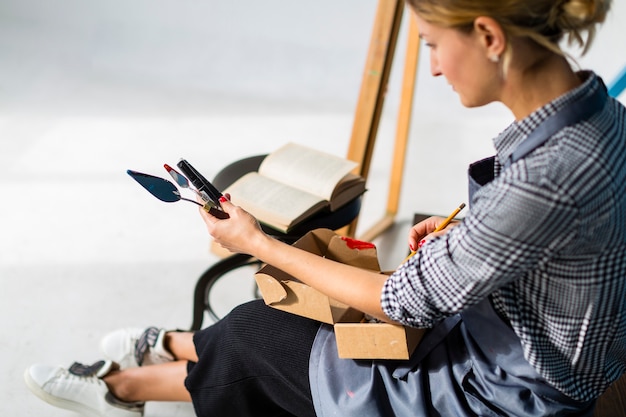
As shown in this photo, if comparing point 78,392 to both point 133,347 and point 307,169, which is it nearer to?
point 133,347

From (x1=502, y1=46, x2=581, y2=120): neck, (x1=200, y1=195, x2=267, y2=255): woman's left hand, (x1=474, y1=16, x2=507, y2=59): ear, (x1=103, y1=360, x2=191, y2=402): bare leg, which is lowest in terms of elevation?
(x1=103, y1=360, x2=191, y2=402): bare leg

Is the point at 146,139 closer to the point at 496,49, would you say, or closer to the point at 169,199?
the point at 169,199

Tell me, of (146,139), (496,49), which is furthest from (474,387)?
(146,139)

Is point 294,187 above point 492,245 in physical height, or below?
below

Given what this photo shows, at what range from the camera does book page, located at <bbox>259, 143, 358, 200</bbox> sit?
1.96 meters

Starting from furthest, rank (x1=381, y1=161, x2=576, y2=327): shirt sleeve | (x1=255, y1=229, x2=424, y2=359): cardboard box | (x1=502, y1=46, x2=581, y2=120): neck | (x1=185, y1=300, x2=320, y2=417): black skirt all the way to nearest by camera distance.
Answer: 1. (x1=185, y1=300, x2=320, y2=417): black skirt
2. (x1=255, y1=229, x2=424, y2=359): cardboard box
3. (x1=502, y1=46, x2=581, y2=120): neck
4. (x1=381, y1=161, x2=576, y2=327): shirt sleeve

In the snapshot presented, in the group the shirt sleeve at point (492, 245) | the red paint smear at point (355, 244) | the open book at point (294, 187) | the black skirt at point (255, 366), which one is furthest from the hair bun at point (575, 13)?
the open book at point (294, 187)

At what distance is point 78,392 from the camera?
1921mm

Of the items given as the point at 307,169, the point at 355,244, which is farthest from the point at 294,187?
the point at 355,244

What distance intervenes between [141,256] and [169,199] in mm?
1270

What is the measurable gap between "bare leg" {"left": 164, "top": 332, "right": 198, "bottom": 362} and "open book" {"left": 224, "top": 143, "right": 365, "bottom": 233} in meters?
0.37

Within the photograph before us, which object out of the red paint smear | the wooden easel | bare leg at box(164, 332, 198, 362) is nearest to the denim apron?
the red paint smear

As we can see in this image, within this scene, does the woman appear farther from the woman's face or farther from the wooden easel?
the wooden easel

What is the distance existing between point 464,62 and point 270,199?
82 centimetres
